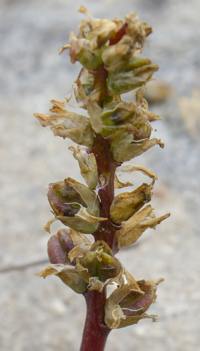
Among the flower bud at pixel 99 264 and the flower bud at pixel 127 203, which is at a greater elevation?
the flower bud at pixel 127 203

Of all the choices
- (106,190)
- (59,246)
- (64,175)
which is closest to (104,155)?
(106,190)

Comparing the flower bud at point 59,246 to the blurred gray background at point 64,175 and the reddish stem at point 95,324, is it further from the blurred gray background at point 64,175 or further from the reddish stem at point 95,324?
the blurred gray background at point 64,175

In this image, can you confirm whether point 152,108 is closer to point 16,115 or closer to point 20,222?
point 16,115

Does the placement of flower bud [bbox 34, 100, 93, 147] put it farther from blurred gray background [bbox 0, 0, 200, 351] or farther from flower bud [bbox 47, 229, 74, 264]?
blurred gray background [bbox 0, 0, 200, 351]

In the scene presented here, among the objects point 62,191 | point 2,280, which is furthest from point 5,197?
point 62,191

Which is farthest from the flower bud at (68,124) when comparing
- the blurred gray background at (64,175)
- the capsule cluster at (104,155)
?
the blurred gray background at (64,175)

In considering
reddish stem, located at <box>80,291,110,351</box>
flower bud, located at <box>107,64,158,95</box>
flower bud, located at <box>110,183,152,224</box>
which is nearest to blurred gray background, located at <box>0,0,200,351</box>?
reddish stem, located at <box>80,291,110,351</box>
